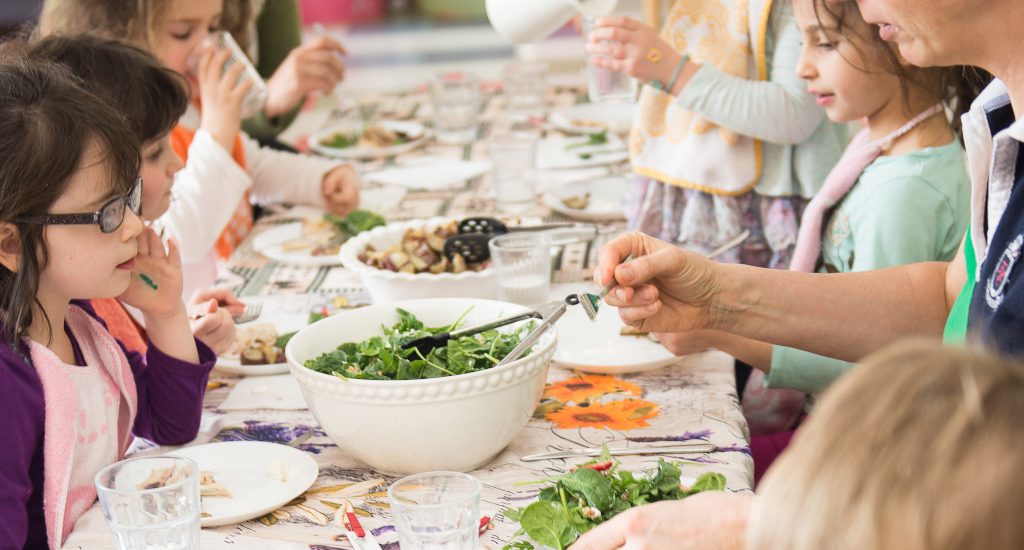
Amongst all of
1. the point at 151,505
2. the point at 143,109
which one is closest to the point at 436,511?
the point at 151,505

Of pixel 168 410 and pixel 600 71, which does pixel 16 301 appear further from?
pixel 600 71

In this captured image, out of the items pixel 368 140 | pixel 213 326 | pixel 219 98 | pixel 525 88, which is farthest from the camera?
pixel 525 88

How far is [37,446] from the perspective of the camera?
1.28m

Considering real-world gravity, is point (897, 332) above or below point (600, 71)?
below

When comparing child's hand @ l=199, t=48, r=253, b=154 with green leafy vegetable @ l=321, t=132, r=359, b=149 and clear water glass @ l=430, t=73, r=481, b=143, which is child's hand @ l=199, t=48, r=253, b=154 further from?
clear water glass @ l=430, t=73, r=481, b=143

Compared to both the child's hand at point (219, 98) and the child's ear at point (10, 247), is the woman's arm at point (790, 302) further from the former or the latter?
the child's hand at point (219, 98)

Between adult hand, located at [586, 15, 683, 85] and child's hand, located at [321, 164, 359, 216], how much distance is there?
2.35 feet

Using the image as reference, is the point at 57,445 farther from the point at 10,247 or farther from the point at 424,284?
the point at 424,284

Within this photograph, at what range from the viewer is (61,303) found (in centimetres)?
139

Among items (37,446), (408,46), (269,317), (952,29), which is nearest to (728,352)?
(952,29)

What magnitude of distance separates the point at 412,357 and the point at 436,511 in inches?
13.2

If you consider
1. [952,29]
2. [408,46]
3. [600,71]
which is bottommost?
[408,46]

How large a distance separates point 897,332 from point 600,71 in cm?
115

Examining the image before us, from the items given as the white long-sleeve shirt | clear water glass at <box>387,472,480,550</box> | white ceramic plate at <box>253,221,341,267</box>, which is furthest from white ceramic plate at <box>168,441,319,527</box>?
the white long-sleeve shirt
